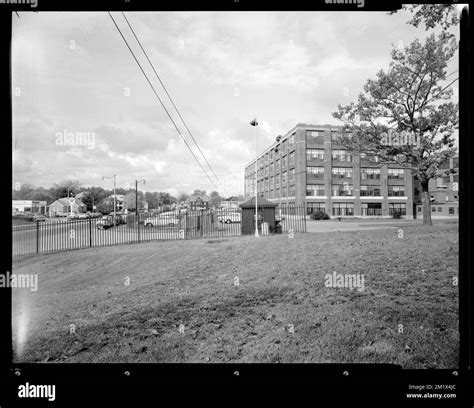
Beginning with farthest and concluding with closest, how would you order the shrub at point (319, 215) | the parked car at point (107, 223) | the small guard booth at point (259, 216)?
the small guard booth at point (259, 216) < the shrub at point (319, 215) < the parked car at point (107, 223)

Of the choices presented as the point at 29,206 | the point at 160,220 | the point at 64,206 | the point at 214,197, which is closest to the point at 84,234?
the point at 160,220

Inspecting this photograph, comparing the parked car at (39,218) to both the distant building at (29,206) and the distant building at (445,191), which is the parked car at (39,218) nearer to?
the distant building at (29,206)

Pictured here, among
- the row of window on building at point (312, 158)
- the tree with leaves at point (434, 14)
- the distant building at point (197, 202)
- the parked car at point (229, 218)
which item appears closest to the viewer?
the tree with leaves at point (434, 14)

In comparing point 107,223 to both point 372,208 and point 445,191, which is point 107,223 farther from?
point 445,191

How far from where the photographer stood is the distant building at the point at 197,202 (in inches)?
134

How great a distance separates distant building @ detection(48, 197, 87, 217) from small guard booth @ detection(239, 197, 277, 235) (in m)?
6.20

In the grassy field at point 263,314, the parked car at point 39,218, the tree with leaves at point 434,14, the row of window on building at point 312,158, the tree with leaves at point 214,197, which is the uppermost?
the tree with leaves at point 434,14

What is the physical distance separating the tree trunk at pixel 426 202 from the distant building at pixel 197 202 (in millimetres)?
3018

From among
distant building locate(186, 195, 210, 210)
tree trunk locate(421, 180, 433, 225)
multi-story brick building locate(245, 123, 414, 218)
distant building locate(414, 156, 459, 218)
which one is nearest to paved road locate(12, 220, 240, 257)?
distant building locate(186, 195, 210, 210)

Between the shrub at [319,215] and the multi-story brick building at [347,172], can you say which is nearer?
the multi-story brick building at [347,172]

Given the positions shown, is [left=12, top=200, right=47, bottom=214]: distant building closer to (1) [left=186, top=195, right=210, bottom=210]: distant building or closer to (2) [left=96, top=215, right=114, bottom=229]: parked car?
(1) [left=186, top=195, right=210, bottom=210]: distant building

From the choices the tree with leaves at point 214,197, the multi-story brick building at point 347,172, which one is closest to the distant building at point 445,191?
the multi-story brick building at point 347,172
